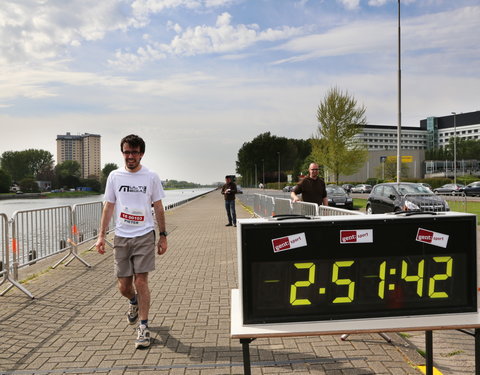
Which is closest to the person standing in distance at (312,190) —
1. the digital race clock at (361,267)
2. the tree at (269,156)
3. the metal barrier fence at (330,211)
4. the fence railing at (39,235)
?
the metal barrier fence at (330,211)

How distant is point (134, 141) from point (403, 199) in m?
14.1

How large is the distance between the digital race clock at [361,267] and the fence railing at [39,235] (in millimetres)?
4487

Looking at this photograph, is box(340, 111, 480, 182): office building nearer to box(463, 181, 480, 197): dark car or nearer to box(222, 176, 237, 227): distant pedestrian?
box(463, 181, 480, 197): dark car

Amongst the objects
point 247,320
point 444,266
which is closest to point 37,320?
point 247,320

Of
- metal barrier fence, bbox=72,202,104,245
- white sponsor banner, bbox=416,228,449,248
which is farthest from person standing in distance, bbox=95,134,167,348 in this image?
metal barrier fence, bbox=72,202,104,245

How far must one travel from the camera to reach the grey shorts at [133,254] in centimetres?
424

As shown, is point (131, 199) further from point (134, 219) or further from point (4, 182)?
point (4, 182)

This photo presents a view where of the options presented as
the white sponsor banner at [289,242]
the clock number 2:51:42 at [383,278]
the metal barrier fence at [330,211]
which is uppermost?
the white sponsor banner at [289,242]

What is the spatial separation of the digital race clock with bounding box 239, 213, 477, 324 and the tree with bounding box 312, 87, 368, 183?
37491 mm

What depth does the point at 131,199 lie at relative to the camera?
14.0 feet

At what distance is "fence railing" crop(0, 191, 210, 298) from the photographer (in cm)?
655

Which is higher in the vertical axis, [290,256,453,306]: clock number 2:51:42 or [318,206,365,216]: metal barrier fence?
[318,206,365,216]: metal barrier fence

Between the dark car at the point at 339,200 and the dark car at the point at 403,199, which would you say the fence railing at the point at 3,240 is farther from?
the dark car at the point at 339,200

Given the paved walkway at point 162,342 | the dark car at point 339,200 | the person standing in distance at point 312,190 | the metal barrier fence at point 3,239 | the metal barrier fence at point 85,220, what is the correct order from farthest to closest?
the dark car at point 339,200 < the metal barrier fence at point 85,220 < the person standing in distance at point 312,190 < the metal barrier fence at point 3,239 < the paved walkway at point 162,342
